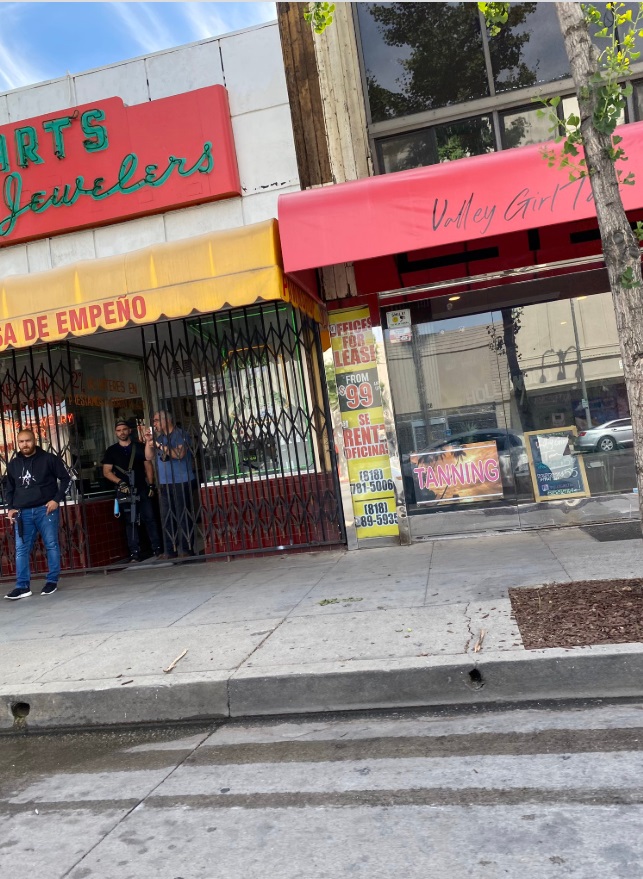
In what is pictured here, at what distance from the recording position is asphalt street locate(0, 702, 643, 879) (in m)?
2.85

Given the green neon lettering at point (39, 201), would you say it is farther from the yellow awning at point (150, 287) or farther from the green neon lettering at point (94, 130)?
the yellow awning at point (150, 287)

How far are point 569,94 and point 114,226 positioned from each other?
547 centimetres

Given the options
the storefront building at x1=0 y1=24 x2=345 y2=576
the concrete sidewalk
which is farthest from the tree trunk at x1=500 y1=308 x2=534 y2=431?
the storefront building at x1=0 y1=24 x2=345 y2=576

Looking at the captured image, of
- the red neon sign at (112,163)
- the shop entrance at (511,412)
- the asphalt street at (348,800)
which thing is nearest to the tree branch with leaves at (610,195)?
the asphalt street at (348,800)

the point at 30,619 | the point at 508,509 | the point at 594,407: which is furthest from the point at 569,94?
the point at 30,619

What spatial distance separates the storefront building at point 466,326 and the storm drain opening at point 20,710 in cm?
454

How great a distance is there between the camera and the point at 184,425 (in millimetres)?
9703

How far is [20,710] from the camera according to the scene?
5.07 m

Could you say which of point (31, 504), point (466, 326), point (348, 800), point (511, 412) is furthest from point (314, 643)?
point (466, 326)

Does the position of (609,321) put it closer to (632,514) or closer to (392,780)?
(632,514)

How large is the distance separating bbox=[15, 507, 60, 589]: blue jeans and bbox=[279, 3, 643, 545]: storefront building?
3.37 metres

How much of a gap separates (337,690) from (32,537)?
529 cm

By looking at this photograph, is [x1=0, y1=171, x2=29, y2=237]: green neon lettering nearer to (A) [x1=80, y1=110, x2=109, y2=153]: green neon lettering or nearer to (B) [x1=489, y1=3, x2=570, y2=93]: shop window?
(A) [x1=80, y1=110, x2=109, y2=153]: green neon lettering

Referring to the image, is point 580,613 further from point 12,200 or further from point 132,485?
point 12,200
